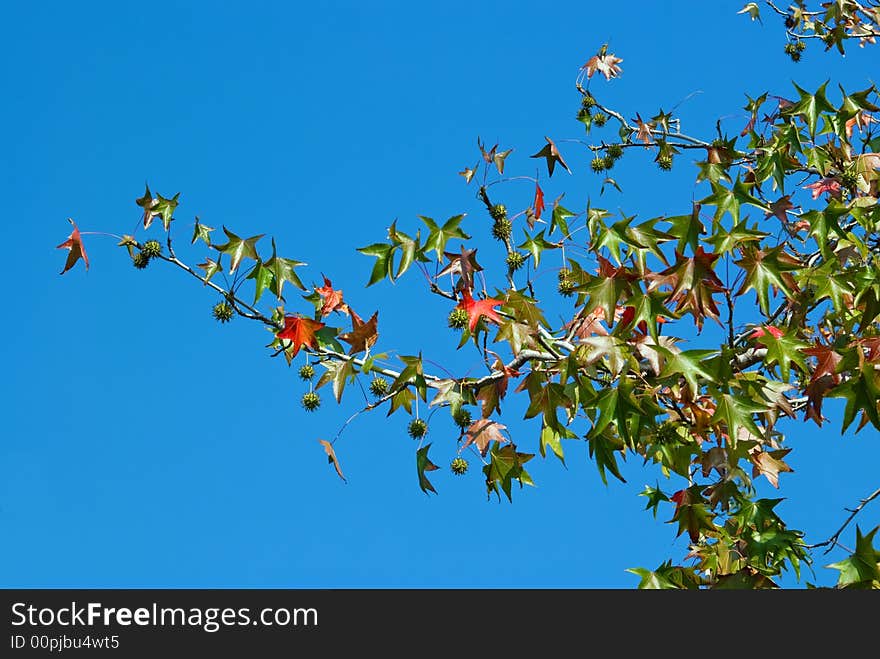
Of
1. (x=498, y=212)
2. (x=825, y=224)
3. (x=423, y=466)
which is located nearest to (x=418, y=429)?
(x=423, y=466)

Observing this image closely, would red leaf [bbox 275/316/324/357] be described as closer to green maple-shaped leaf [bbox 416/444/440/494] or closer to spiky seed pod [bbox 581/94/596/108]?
green maple-shaped leaf [bbox 416/444/440/494]

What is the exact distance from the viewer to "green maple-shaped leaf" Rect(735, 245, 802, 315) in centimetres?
442

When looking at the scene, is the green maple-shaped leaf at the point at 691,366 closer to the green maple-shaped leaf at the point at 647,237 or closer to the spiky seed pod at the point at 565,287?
the green maple-shaped leaf at the point at 647,237

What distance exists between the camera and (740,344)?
16.0 feet

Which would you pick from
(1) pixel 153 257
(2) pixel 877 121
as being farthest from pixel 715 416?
(2) pixel 877 121

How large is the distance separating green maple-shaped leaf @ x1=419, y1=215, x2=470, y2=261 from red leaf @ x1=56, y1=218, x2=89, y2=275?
184cm

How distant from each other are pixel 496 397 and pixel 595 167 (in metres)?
2.95

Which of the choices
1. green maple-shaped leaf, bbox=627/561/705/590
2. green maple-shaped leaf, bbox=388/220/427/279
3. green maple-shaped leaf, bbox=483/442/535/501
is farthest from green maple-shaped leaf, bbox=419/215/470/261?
green maple-shaped leaf, bbox=627/561/705/590

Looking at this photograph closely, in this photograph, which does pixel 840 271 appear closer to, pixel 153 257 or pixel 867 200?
pixel 867 200

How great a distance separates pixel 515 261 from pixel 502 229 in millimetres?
213

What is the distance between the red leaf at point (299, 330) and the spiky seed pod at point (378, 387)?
Result: 15.4 inches

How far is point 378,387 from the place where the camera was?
5008 mm

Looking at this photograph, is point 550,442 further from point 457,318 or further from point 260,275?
point 260,275

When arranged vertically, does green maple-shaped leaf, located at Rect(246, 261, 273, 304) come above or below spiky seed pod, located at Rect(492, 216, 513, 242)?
below
